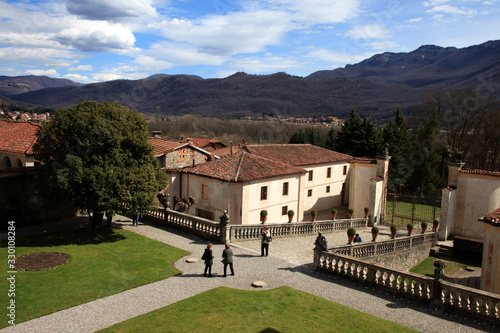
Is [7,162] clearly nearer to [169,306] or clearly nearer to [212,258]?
[212,258]

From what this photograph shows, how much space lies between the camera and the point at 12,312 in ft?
33.8

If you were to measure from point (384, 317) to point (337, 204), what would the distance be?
102ft

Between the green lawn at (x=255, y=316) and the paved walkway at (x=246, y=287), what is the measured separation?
1.96 ft

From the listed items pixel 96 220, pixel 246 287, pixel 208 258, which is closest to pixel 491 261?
pixel 246 287

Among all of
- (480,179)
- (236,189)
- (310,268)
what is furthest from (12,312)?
(480,179)

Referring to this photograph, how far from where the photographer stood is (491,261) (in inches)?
560

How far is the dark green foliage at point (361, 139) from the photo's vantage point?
5306cm

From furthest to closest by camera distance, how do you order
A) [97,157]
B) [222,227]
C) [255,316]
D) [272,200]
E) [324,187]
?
[324,187] → [272,200] → [222,227] → [97,157] → [255,316]

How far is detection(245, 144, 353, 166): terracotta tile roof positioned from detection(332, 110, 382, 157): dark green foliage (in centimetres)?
1252

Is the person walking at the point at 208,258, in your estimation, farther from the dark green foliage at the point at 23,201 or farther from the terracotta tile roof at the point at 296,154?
the terracotta tile roof at the point at 296,154

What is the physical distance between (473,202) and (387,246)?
1017cm

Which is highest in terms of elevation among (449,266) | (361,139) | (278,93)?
(278,93)

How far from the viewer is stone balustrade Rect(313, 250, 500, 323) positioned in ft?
35.3

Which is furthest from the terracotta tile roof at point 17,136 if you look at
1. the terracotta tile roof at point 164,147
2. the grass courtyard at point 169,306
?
the grass courtyard at point 169,306
